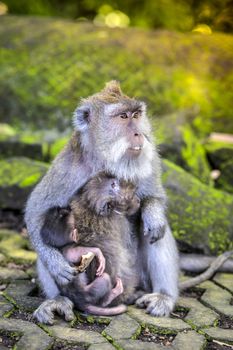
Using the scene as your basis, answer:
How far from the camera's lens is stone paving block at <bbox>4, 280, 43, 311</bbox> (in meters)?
4.34

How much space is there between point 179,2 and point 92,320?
5992mm

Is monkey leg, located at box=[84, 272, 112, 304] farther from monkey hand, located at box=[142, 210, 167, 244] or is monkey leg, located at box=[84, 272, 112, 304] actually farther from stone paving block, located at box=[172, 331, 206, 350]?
stone paving block, located at box=[172, 331, 206, 350]

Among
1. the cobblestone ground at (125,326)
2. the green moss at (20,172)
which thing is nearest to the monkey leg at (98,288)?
the cobblestone ground at (125,326)

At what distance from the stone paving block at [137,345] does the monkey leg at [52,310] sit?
17.7 inches

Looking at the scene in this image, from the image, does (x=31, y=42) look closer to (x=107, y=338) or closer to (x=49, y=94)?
(x=49, y=94)

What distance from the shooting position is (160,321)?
4.19m

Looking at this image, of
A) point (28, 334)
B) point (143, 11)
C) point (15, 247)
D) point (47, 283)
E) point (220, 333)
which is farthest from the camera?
point (143, 11)

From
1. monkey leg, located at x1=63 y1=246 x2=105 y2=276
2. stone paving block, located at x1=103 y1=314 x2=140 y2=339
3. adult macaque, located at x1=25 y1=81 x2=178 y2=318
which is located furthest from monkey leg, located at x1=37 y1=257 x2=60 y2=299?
stone paving block, located at x1=103 y1=314 x2=140 y2=339

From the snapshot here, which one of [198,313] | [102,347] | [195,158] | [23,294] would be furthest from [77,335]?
[195,158]

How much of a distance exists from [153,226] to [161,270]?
0.35 meters

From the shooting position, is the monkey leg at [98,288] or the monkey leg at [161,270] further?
the monkey leg at [161,270]

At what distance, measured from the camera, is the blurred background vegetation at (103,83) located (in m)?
6.75

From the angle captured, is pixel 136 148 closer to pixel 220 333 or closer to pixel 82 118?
pixel 82 118

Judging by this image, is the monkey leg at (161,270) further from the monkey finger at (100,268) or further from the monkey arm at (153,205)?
the monkey finger at (100,268)
